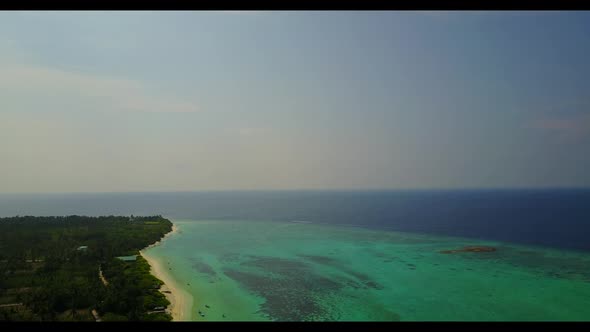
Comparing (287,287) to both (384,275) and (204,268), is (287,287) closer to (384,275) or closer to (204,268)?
(384,275)

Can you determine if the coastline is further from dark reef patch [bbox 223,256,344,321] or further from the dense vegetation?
dark reef patch [bbox 223,256,344,321]

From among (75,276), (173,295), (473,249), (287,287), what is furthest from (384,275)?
(75,276)

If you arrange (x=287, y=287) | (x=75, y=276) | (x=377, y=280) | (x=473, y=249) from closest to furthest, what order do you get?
(x=287, y=287) < (x=377, y=280) < (x=75, y=276) < (x=473, y=249)

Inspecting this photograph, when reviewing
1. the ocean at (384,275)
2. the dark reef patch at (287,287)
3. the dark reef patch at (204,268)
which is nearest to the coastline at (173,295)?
the ocean at (384,275)

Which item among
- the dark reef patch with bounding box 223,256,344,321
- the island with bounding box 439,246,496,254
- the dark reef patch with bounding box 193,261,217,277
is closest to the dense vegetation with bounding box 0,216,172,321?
the dark reef patch with bounding box 193,261,217,277

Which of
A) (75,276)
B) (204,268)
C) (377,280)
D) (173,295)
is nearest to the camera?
(173,295)

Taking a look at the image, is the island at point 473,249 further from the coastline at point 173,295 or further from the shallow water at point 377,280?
the coastline at point 173,295
